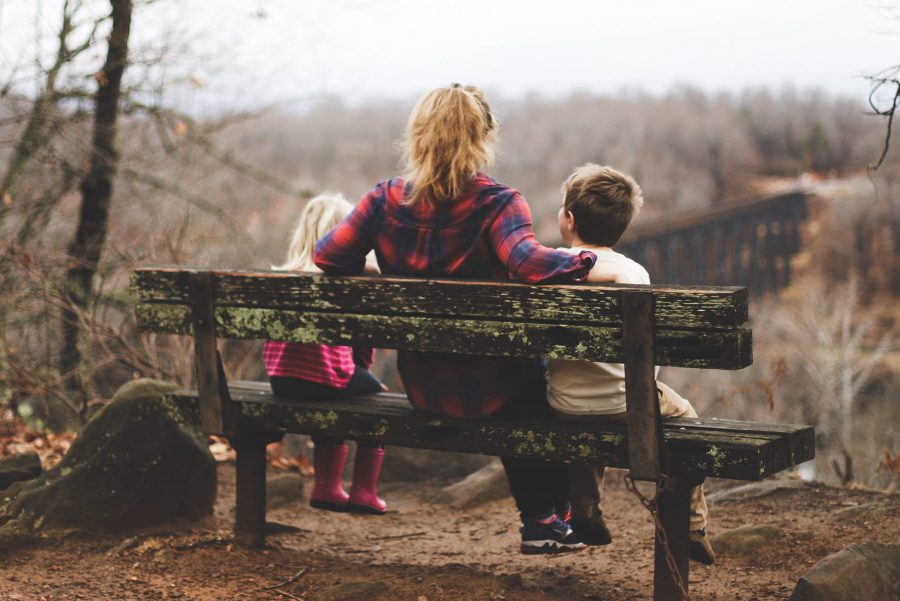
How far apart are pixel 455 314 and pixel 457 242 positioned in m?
0.31

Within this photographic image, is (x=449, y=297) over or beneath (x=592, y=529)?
over

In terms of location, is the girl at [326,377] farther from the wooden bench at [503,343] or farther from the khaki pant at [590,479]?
the khaki pant at [590,479]

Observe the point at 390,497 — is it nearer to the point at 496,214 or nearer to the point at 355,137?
the point at 496,214

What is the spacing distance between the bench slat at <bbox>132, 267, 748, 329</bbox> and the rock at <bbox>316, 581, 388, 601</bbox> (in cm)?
98

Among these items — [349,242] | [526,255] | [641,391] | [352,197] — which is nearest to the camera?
[641,391]

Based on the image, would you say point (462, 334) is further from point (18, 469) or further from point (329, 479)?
point (18, 469)

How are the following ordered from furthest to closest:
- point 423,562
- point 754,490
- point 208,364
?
point 754,490, point 423,562, point 208,364

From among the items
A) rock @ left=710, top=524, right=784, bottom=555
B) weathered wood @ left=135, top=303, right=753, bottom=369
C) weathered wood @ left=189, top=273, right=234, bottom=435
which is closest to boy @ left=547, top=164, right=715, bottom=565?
weathered wood @ left=135, top=303, right=753, bottom=369

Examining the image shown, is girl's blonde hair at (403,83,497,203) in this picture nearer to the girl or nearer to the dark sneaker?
the girl

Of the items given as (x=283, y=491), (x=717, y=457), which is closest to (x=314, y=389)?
(x=717, y=457)

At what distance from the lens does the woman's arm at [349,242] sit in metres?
3.45

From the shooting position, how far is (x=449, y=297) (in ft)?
10.4

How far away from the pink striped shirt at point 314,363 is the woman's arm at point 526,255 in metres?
0.95

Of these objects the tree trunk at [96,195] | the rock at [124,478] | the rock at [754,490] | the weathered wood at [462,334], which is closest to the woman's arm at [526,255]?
the weathered wood at [462,334]
